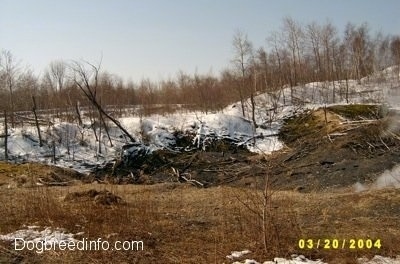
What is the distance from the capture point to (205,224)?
8609 millimetres

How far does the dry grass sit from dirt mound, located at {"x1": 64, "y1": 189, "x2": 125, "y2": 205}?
0.33ft

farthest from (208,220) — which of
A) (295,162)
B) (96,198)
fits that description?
(295,162)

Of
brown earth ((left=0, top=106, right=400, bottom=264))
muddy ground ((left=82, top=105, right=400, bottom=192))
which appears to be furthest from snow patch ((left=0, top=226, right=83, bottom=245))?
muddy ground ((left=82, top=105, right=400, bottom=192))

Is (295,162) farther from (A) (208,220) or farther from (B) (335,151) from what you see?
(A) (208,220)

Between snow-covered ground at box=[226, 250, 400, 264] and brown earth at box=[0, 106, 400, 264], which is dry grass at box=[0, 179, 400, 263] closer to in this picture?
brown earth at box=[0, 106, 400, 264]

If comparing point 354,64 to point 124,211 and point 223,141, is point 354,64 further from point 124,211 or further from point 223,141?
point 124,211

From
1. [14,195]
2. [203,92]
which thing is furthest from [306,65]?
[14,195]

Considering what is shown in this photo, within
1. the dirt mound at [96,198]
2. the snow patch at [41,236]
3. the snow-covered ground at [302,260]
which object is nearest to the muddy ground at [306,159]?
the dirt mound at [96,198]

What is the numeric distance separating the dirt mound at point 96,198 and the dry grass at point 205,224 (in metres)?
0.10

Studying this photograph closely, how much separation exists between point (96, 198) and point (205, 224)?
2.90 m
